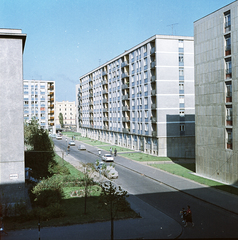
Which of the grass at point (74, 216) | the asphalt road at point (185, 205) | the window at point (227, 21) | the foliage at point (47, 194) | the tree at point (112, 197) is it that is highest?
the window at point (227, 21)

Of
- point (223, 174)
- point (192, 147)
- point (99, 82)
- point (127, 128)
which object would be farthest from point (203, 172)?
point (99, 82)

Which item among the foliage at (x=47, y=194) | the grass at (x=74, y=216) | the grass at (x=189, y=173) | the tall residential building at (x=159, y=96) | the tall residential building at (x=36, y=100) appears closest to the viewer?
the grass at (x=74, y=216)

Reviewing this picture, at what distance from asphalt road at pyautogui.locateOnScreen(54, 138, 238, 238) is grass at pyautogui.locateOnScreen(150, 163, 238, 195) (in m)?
3.83

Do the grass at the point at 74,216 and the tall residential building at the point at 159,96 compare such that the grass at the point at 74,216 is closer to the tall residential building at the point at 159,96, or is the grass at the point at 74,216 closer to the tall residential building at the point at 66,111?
the tall residential building at the point at 159,96

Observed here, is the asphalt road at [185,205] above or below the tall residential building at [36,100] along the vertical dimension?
below

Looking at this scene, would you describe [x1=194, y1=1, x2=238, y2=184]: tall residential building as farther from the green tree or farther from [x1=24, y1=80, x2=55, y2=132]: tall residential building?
[x1=24, y1=80, x2=55, y2=132]: tall residential building

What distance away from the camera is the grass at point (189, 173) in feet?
84.2

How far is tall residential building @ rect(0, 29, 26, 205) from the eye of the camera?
19656 mm

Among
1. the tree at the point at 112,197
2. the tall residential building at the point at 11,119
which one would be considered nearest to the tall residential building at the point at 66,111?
the tall residential building at the point at 11,119

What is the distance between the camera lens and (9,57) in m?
20.2

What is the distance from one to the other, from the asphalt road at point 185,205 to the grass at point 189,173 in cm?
383

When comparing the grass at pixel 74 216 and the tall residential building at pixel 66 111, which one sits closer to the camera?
the grass at pixel 74 216

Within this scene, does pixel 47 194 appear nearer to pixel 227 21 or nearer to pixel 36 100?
pixel 227 21

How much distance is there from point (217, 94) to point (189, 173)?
10.0 metres
